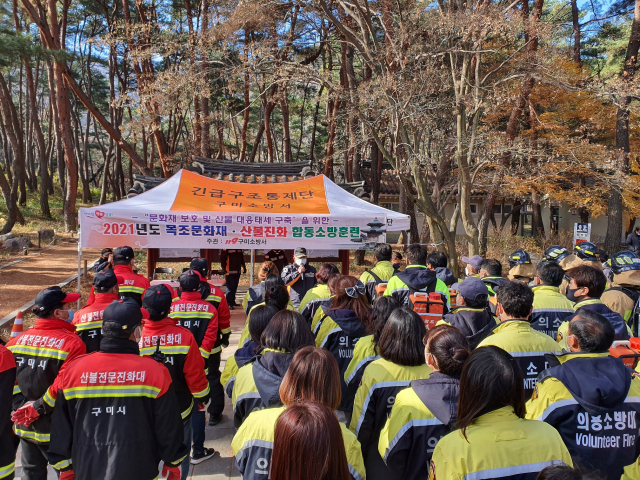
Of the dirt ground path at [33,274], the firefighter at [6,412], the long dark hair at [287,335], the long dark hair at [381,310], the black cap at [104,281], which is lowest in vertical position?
the dirt ground path at [33,274]

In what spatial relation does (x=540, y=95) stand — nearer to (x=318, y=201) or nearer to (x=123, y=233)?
(x=318, y=201)

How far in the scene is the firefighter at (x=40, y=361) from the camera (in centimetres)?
264

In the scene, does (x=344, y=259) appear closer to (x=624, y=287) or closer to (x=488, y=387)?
(x=624, y=287)

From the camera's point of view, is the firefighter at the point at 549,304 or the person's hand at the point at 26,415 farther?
the firefighter at the point at 549,304

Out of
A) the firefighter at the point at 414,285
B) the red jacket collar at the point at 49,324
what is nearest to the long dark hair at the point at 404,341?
the firefighter at the point at 414,285

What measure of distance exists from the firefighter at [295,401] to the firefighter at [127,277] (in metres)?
3.33

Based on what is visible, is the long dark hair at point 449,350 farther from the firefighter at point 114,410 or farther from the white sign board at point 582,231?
the white sign board at point 582,231

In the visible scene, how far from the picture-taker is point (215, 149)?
2473 cm

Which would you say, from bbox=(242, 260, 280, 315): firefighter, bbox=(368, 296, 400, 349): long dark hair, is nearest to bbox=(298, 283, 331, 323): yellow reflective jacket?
bbox=(242, 260, 280, 315): firefighter

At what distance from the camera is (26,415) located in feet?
7.96

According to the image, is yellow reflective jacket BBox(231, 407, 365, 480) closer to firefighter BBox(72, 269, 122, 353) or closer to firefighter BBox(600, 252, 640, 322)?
firefighter BBox(72, 269, 122, 353)

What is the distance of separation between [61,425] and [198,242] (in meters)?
4.37

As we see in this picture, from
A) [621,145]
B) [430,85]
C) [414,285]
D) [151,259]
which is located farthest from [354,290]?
[621,145]

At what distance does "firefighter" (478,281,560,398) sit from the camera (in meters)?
2.78
